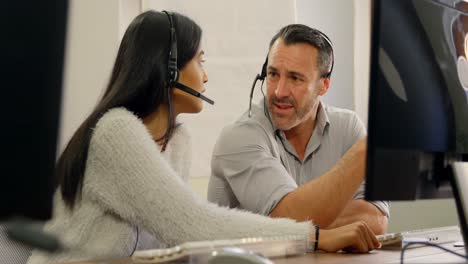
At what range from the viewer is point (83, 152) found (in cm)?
134

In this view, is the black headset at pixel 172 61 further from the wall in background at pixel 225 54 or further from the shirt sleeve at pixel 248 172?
the wall in background at pixel 225 54

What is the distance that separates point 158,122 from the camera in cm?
158

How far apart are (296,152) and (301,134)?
0.08 meters

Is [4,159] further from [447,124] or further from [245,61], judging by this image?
[245,61]

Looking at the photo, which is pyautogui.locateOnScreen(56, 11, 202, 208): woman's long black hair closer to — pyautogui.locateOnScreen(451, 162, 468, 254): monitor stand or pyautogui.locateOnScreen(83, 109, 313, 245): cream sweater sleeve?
pyautogui.locateOnScreen(83, 109, 313, 245): cream sweater sleeve

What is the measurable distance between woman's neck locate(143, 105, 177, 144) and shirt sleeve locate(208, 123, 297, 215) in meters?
0.32

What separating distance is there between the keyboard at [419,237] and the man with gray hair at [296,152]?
0.23 m

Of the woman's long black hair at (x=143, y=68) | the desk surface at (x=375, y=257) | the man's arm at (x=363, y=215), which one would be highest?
the woman's long black hair at (x=143, y=68)

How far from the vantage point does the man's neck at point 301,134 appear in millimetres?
2029

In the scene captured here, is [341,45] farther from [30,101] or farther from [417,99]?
[30,101]

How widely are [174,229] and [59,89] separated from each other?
25.6 inches

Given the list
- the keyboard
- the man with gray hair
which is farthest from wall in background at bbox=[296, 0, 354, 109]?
the keyboard

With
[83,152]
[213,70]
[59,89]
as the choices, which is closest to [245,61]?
[213,70]

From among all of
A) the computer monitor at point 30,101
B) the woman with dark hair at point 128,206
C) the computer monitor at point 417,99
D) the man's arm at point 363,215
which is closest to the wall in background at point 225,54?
the man's arm at point 363,215
